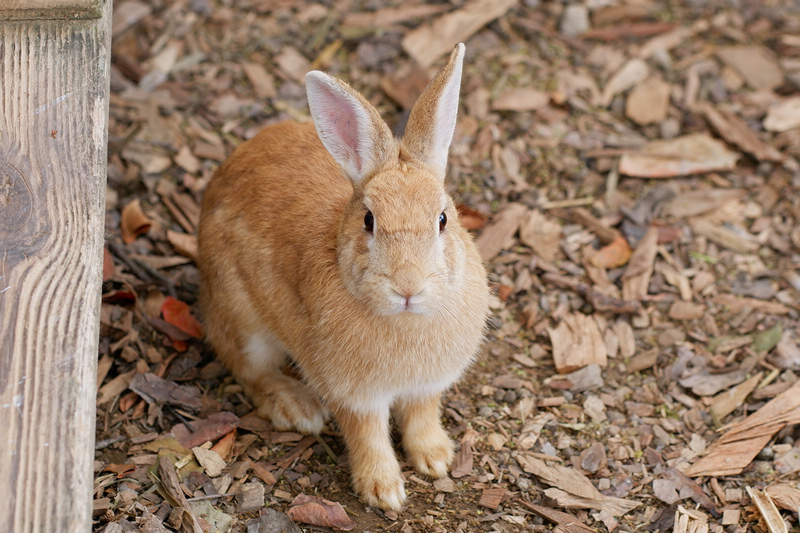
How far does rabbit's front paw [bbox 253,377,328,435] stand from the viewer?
4914mm

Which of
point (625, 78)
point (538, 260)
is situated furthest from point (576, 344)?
point (625, 78)

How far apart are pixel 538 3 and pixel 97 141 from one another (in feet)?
17.4

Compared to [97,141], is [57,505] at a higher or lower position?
lower

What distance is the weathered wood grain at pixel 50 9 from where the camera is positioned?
151 inches

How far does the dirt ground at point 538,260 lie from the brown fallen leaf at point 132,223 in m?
0.02

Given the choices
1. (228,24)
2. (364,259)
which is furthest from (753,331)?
(228,24)

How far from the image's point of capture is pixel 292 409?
4922mm

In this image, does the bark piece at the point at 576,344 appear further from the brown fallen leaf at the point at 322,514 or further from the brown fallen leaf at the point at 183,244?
the brown fallen leaf at the point at 183,244

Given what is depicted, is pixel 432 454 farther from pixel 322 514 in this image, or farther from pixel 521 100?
pixel 521 100

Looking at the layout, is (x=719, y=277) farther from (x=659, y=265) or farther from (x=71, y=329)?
(x=71, y=329)

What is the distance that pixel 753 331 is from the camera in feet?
18.0

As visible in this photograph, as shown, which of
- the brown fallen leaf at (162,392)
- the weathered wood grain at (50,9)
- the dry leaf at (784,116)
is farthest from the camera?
the dry leaf at (784,116)

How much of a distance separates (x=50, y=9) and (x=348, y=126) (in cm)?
147

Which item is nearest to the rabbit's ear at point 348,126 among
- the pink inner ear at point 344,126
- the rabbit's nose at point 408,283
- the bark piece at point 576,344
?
the pink inner ear at point 344,126
